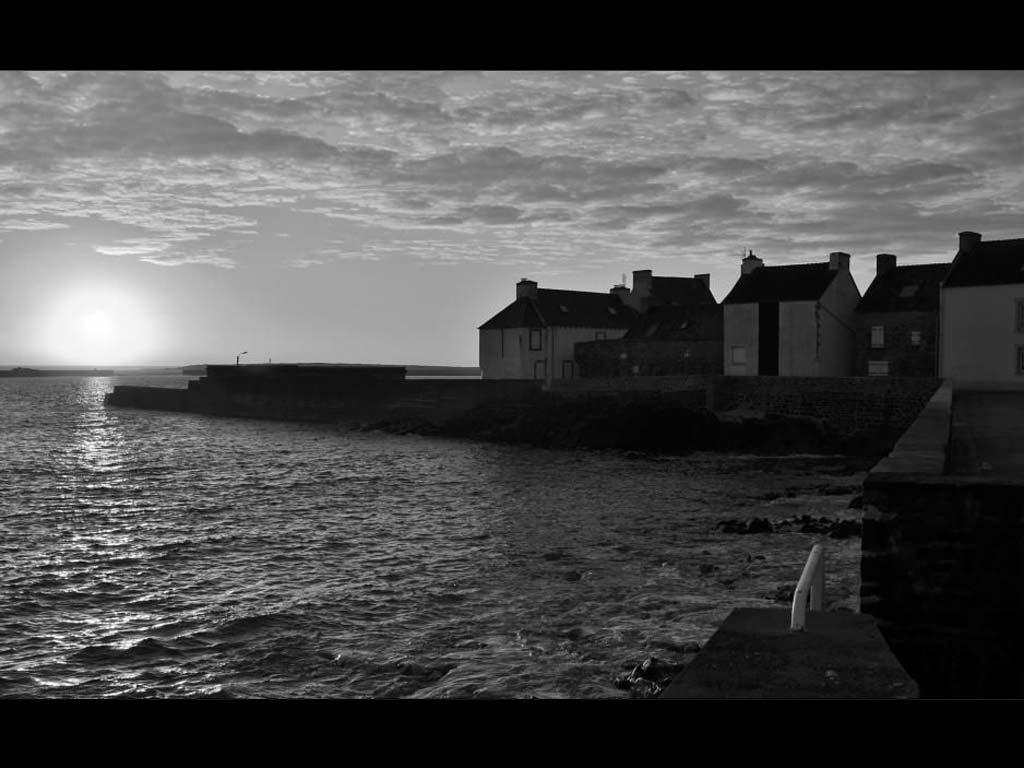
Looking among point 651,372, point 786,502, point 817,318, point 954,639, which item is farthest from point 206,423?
point 954,639

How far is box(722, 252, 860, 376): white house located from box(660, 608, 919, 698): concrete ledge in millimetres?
38900

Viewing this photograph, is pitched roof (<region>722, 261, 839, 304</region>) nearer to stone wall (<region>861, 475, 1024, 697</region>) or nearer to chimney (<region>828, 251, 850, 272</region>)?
chimney (<region>828, 251, 850, 272</region>)

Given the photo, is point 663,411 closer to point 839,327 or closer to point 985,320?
point 839,327

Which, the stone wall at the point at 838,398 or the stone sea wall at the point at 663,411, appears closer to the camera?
the stone wall at the point at 838,398

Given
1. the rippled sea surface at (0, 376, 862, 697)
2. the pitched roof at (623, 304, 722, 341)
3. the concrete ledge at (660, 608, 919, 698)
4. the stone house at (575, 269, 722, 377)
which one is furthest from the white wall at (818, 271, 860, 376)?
the concrete ledge at (660, 608, 919, 698)

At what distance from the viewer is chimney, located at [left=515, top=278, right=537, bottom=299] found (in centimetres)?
5797

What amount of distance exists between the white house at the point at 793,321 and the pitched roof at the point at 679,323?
229 inches

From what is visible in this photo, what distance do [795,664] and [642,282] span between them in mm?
56353

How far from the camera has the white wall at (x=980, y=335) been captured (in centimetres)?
3603

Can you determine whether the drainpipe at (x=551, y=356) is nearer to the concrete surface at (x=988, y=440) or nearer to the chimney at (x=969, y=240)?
the chimney at (x=969, y=240)

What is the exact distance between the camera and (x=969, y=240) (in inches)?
1549

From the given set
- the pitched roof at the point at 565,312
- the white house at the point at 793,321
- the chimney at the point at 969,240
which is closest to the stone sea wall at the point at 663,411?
the white house at the point at 793,321
